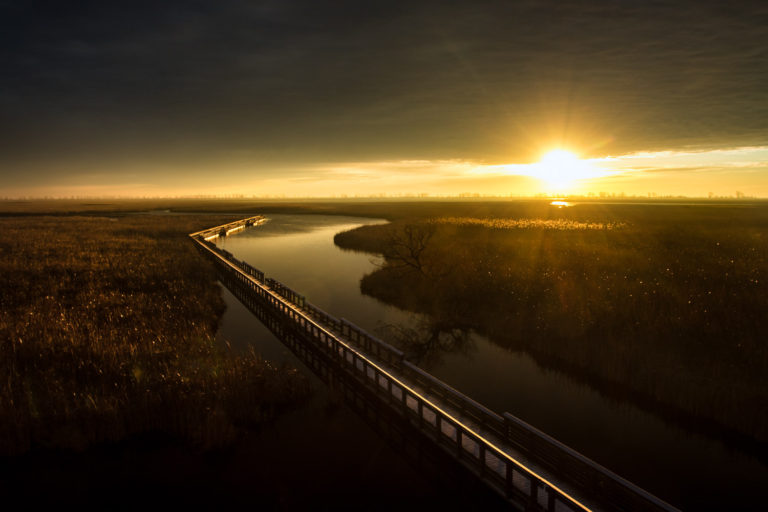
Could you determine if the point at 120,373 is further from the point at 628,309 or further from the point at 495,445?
the point at 628,309

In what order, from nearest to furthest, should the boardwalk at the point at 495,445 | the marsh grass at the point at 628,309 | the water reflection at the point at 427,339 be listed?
1. the boardwalk at the point at 495,445
2. the marsh grass at the point at 628,309
3. the water reflection at the point at 427,339

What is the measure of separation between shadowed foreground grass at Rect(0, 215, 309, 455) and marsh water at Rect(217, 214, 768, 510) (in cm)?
318

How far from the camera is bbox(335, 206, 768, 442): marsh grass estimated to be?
1323 cm

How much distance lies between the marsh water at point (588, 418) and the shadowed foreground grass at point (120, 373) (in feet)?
10.4

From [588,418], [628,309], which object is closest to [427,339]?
[588,418]

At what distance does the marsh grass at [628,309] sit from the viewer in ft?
43.4

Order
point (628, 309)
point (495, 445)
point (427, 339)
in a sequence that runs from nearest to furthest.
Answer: point (495, 445) < point (628, 309) < point (427, 339)

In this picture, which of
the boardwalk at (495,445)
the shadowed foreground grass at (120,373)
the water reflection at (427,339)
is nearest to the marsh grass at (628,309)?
the water reflection at (427,339)

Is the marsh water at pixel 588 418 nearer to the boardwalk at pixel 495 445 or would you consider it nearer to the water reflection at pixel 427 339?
the water reflection at pixel 427 339

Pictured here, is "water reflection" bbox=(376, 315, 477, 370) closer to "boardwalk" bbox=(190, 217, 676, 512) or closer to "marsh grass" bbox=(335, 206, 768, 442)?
"marsh grass" bbox=(335, 206, 768, 442)

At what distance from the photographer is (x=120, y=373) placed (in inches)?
524

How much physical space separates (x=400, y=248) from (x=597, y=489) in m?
32.7

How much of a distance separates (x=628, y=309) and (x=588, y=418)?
26.4ft

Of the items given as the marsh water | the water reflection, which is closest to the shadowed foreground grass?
the marsh water
